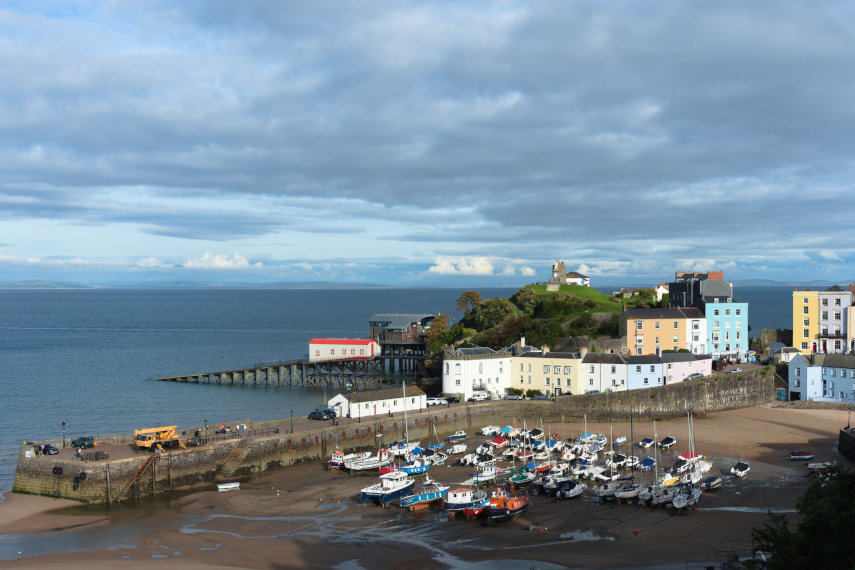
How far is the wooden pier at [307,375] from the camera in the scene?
94.0m

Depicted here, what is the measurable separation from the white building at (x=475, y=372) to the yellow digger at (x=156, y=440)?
95.3 feet

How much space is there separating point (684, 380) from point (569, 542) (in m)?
41.6

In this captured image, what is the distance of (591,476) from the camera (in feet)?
157

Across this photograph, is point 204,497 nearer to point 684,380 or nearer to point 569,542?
point 569,542

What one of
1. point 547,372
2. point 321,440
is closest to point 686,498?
point 321,440

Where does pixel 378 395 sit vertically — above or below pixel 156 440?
above

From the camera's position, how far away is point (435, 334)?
104 metres

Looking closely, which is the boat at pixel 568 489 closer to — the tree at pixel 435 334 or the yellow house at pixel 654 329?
the yellow house at pixel 654 329

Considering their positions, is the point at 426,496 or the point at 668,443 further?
the point at 668,443

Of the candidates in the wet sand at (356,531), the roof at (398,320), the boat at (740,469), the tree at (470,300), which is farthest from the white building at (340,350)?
the boat at (740,469)

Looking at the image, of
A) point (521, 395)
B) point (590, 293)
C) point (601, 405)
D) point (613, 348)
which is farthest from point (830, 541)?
point (590, 293)

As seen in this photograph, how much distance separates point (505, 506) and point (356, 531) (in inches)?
321

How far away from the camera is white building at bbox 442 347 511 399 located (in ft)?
235

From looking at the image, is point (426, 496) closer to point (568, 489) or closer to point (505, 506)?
point (505, 506)
